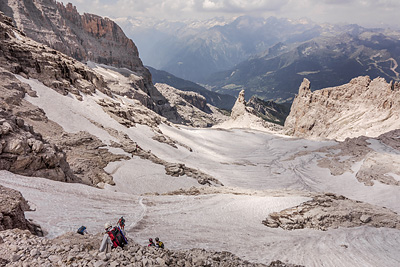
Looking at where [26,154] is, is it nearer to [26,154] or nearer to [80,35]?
[26,154]

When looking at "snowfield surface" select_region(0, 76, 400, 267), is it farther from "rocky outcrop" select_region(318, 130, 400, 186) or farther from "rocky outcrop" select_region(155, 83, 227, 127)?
"rocky outcrop" select_region(155, 83, 227, 127)

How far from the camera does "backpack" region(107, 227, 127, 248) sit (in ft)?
25.2

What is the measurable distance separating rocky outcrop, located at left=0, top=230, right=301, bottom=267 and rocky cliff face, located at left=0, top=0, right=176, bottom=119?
86478 millimetres

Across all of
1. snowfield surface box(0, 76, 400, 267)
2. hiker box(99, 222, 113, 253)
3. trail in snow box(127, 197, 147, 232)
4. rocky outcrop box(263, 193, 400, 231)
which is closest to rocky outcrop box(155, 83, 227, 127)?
snowfield surface box(0, 76, 400, 267)

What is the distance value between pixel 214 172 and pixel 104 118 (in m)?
16.5

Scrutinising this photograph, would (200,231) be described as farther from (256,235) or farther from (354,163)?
(354,163)

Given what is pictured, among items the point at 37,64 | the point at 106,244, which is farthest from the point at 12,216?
the point at 37,64

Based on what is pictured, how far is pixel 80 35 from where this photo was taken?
363 feet

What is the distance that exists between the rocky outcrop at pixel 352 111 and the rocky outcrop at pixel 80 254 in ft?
192

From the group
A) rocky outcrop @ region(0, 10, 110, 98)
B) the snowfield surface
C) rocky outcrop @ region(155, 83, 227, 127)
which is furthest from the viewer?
rocky outcrop @ region(155, 83, 227, 127)

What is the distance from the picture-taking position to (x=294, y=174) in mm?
36250

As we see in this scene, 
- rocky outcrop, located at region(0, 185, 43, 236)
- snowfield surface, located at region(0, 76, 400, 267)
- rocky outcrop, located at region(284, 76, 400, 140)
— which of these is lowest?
snowfield surface, located at region(0, 76, 400, 267)

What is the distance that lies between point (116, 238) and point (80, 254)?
3.67 feet

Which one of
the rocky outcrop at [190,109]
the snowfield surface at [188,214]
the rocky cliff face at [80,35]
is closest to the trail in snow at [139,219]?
the snowfield surface at [188,214]
